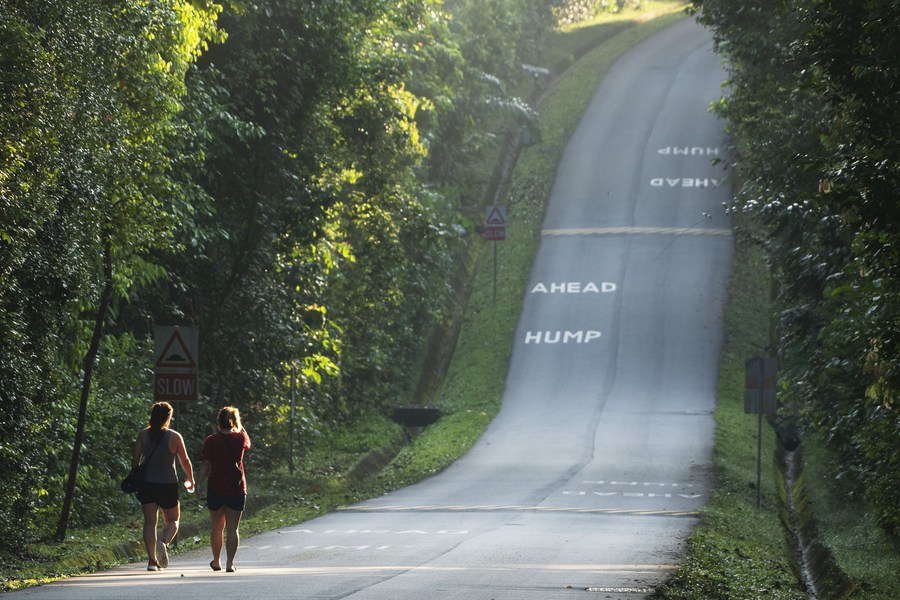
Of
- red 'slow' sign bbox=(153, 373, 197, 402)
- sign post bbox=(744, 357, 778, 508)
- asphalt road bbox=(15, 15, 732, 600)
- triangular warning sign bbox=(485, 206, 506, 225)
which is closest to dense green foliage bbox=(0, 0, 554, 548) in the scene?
triangular warning sign bbox=(485, 206, 506, 225)

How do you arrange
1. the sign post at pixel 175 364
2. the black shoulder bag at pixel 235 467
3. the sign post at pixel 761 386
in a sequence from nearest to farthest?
1. the black shoulder bag at pixel 235 467
2. the sign post at pixel 175 364
3. the sign post at pixel 761 386

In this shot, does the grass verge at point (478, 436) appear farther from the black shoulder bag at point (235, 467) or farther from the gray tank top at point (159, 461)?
the black shoulder bag at point (235, 467)

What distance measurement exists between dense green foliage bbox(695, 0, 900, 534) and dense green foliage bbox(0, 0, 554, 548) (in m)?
7.77

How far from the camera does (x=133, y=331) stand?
26.2 meters

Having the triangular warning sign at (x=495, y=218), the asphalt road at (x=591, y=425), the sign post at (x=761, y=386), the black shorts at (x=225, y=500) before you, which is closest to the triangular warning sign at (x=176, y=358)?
the asphalt road at (x=591, y=425)

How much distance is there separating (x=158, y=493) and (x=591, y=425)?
21.9 m

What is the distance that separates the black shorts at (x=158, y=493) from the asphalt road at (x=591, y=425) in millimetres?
774

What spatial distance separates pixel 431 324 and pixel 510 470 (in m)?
14.5

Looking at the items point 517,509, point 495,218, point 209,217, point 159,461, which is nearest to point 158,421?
point 159,461

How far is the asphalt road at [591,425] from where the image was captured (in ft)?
50.3

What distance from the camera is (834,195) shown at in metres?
12.0

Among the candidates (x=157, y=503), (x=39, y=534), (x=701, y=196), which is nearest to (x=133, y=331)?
(x=39, y=534)

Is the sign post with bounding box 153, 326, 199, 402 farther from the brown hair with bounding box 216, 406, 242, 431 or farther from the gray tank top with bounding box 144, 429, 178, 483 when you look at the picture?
the brown hair with bounding box 216, 406, 242, 431

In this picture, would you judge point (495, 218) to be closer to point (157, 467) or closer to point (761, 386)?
point (761, 386)
